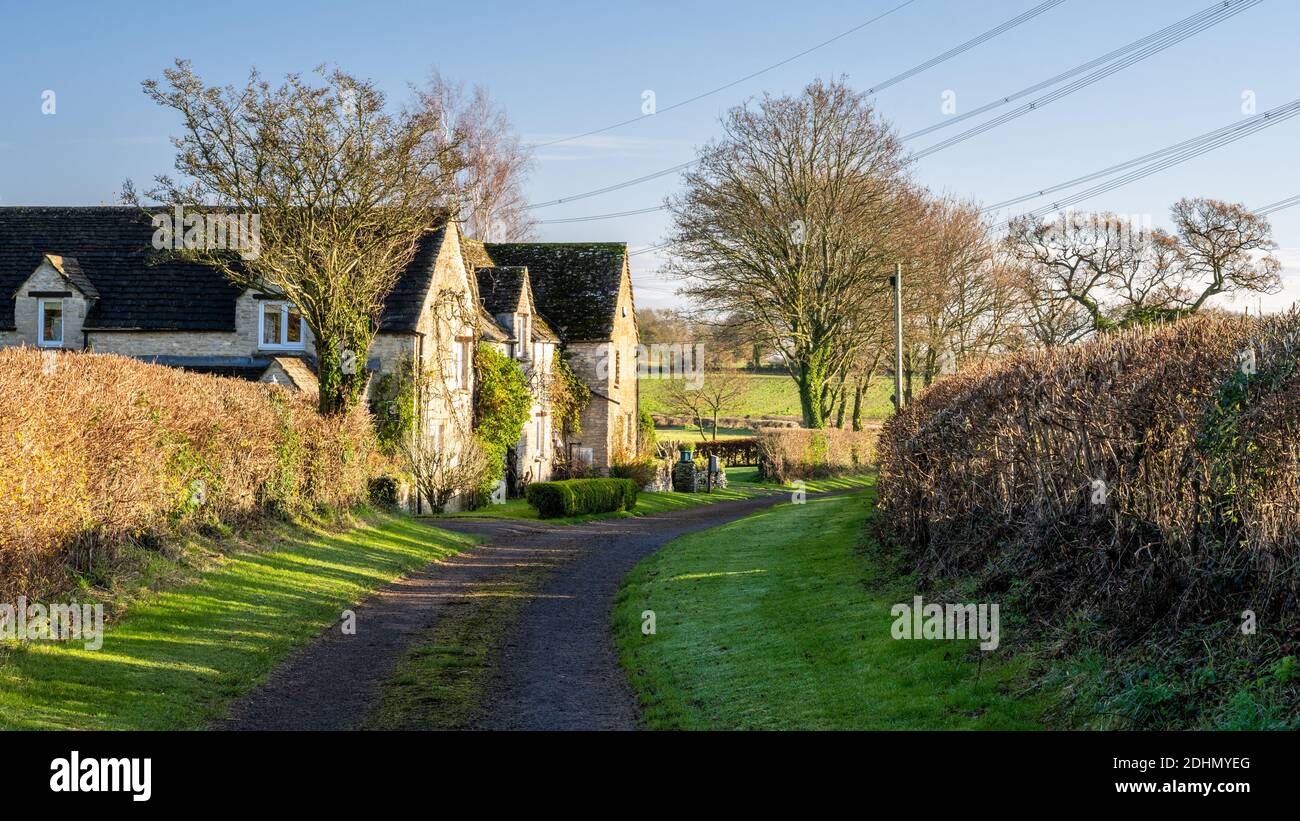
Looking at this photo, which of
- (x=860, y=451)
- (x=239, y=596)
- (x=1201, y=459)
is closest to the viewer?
(x=1201, y=459)

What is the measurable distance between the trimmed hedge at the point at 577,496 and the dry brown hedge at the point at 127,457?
29.5 ft

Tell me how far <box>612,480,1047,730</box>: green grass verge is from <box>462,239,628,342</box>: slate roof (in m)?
24.8

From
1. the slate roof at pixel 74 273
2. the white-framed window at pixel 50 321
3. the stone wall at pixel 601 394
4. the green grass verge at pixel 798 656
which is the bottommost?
the green grass verge at pixel 798 656

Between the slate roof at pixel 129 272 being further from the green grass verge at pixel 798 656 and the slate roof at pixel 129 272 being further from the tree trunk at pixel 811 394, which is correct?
the tree trunk at pixel 811 394

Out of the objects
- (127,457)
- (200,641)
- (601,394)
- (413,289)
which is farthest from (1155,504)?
(601,394)

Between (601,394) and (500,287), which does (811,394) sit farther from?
(500,287)

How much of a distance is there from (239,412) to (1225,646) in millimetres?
16492

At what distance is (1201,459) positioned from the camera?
928 cm

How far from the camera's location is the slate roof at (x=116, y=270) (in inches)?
1265

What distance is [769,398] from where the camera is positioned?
288 feet

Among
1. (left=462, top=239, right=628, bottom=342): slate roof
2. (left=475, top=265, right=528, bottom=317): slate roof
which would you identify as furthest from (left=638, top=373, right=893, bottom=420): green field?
(left=475, top=265, right=528, bottom=317): slate roof

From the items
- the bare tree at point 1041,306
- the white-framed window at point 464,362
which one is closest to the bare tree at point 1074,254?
the bare tree at point 1041,306
